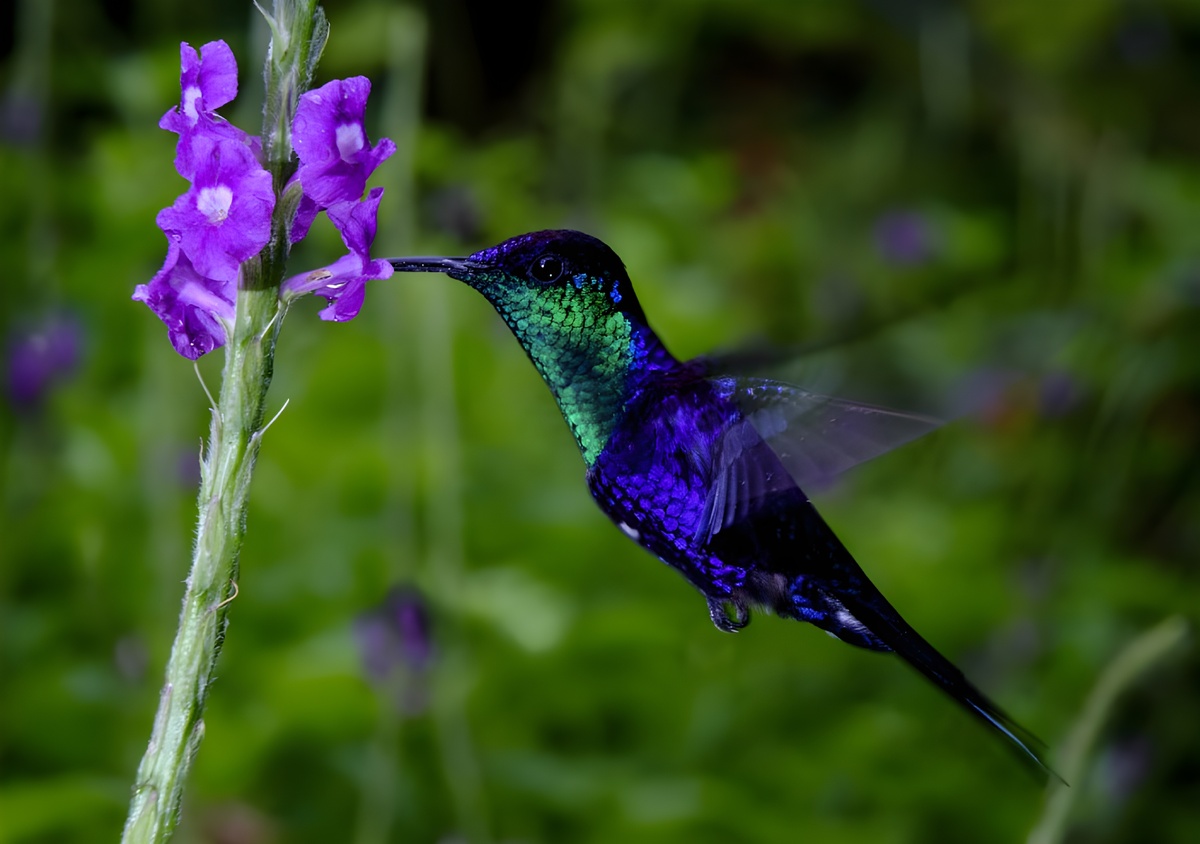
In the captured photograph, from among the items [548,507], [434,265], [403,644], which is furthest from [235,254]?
[548,507]

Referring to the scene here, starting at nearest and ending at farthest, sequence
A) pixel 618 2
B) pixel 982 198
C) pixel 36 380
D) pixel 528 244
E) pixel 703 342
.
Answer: pixel 528 244
pixel 36 380
pixel 703 342
pixel 618 2
pixel 982 198

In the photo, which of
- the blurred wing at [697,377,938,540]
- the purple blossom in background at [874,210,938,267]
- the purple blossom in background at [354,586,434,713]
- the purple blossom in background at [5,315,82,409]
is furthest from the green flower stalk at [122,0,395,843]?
the purple blossom in background at [874,210,938,267]

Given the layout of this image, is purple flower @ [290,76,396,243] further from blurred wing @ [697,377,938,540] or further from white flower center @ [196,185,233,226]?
blurred wing @ [697,377,938,540]

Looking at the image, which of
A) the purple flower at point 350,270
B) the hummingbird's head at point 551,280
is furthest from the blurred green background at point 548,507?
the purple flower at point 350,270

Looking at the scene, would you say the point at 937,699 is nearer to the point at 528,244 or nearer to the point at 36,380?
the point at 36,380

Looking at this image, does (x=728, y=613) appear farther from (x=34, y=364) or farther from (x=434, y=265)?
(x=34, y=364)

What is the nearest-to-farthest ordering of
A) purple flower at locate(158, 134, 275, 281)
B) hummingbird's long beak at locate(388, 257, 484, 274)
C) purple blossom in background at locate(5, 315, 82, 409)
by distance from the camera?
purple flower at locate(158, 134, 275, 281)
hummingbird's long beak at locate(388, 257, 484, 274)
purple blossom in background at locate(5, 315, 82, 409)

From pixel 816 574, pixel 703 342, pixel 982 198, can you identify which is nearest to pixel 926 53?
pixel 982 198

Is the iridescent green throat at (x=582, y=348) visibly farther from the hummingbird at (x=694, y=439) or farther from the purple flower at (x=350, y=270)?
the purple flower at (x=350, y=270)
